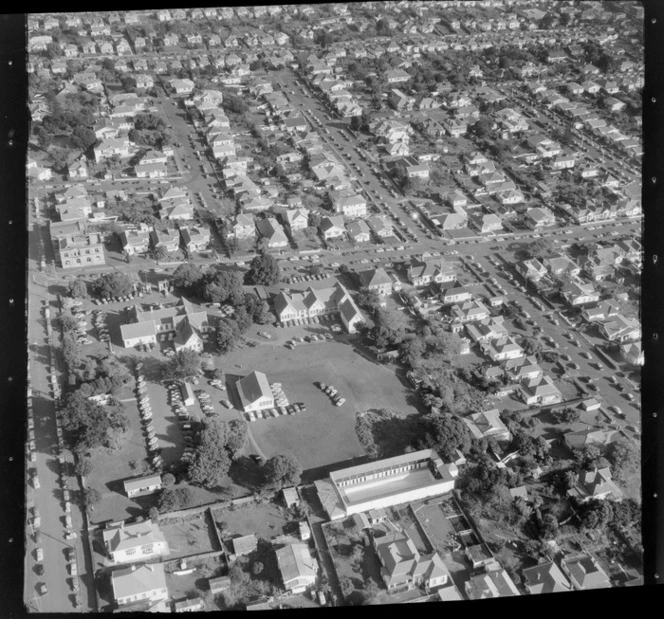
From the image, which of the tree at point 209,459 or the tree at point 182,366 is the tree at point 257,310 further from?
the tree at point 209,459

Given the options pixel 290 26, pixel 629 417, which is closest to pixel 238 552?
pixel 629 417

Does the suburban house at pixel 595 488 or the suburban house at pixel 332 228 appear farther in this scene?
the suburban house at pixel 332 228

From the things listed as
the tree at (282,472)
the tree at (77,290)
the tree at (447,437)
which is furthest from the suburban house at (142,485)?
the tree at (77,290)

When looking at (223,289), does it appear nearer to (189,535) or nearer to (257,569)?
(189,535)

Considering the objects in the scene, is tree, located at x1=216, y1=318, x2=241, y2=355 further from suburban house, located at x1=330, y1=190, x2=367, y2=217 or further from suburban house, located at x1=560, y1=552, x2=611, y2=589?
suburban house, located at x1=560, y1=552, x2=611, y2=589

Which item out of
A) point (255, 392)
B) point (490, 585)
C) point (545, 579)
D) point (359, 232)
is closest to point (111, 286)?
point (255, 392)
